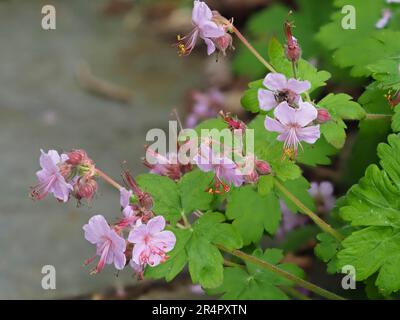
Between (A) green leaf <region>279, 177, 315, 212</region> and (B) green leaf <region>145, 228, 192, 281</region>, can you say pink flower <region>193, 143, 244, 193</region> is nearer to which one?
(B) green leaf <region>145, 228, 192, 281</region>

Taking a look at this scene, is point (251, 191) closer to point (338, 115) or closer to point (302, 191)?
point (302, 191)

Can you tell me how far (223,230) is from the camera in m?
2.08

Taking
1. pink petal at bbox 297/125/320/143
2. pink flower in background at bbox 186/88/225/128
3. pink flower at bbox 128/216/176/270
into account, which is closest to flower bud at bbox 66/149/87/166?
Answer: pink flower at bbox 128/216/176/270

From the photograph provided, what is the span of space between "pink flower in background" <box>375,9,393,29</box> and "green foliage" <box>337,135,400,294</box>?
72 centimetres

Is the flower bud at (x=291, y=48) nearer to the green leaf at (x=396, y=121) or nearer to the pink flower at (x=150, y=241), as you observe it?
the green leaf at (x=396, y=121)

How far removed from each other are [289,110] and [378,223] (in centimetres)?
41

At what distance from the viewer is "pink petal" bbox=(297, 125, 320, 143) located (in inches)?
74.5

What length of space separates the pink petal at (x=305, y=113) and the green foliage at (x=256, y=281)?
556 millimetres

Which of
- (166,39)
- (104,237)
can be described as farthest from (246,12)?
(104,237)

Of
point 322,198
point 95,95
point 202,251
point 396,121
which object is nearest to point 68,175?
point 202,251

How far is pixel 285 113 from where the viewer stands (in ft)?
6.10

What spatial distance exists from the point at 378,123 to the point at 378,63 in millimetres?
193

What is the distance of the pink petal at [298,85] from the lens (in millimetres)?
1872

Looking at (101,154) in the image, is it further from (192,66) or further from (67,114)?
(192,66)
